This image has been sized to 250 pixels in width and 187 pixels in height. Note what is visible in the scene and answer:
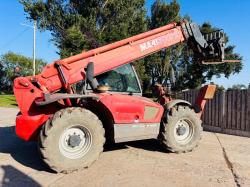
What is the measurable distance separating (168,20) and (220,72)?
16389 mm

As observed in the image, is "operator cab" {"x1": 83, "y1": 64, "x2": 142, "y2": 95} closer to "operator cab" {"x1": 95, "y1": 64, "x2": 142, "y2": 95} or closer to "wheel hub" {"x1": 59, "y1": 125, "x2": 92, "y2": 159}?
"operator cab" {"x1": 95, "y1": 64, "x2": 142, "y2": 95}

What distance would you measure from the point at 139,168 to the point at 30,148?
3073mm

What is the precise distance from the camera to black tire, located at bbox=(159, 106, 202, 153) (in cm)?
784

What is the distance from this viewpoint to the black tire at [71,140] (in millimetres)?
6008

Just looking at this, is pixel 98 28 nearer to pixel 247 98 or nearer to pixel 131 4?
pixel 131 4

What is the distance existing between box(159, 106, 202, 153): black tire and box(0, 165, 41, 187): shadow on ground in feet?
11.0

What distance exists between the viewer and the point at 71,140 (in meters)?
6.34

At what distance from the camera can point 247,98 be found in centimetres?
1108

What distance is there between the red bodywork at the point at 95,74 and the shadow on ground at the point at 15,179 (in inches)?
26.0

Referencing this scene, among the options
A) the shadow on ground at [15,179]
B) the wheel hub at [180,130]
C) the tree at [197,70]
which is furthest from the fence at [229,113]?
the tree at [197,70]

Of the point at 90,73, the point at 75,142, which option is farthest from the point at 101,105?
the point at 75,142

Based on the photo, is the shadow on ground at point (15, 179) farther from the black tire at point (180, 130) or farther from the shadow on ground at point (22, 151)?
the black tire at point (180, 130)

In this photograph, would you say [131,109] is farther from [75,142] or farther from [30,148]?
[30,148]

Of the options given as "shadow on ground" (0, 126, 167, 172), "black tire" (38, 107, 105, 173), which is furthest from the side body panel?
"shadow on ground" (0, 126, 167, 172)
